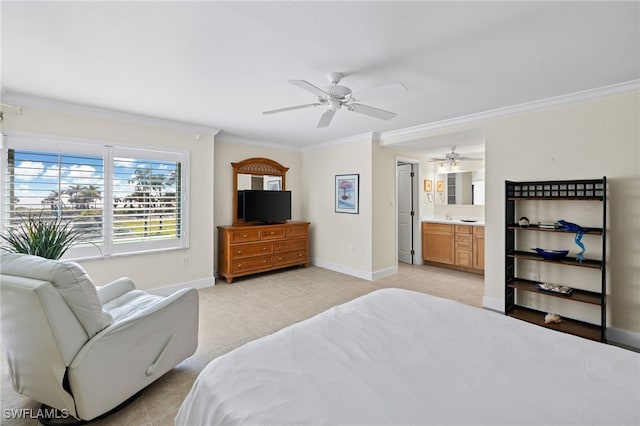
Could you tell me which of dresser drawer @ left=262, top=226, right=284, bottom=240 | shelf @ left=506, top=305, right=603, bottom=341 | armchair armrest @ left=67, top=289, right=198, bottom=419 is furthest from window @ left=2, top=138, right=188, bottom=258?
shelf @ left=506, top=305, right=603, bottom=341

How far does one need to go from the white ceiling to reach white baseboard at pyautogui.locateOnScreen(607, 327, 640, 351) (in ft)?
7.89

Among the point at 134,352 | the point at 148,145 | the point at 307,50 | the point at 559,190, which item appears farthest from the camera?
the point at 148,145

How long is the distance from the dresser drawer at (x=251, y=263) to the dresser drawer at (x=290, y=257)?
131 millimetres

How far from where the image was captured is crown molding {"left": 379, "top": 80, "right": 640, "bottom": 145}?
279cm

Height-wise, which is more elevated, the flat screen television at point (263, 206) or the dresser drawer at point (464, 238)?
the flat screen television at point (263, 206)

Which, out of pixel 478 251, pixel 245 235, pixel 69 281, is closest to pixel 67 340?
pixel 69 281

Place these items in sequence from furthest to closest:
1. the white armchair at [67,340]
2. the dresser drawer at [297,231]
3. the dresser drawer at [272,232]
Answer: the dresser drawer at [297,231]
the dresser drawer at [272,232]
the white armchair at [67,340]

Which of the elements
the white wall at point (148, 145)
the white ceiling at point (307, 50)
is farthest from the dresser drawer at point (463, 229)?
the white wall at point (148, 145)

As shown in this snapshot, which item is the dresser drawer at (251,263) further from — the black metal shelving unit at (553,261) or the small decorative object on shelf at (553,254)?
the small decorative object on shelf at (553,254)

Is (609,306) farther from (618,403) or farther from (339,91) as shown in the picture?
(339,91)

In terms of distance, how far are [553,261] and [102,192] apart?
529 centimetres

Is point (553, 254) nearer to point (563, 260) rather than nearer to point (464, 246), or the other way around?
point (563, 260)

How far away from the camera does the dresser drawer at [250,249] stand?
4.73 meters

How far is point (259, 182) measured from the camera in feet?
18.1
